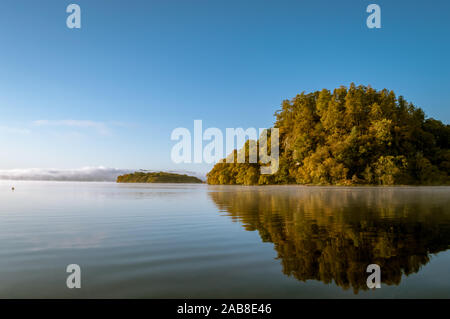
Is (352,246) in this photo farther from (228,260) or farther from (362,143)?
(362,143)

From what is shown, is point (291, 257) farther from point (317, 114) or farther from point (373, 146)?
point (317, 114)

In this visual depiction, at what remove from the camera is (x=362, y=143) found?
64.4 meters

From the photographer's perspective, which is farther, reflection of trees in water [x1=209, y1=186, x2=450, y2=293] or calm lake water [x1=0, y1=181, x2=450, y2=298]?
reflection of trees in water [x1=209, y1=186, x2=450, y2=293]

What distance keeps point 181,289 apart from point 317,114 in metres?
81.5

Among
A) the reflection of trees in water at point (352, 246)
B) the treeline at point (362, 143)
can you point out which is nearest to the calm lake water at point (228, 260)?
the reflection of trees in water at point (352, 246)

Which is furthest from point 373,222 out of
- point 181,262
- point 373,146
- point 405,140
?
point 405,140

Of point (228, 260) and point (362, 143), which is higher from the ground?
point (362, 143)

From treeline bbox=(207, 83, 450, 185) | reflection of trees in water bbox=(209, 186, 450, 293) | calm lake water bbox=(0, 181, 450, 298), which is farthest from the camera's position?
treeline bbox=(207, 83, 450, 185)

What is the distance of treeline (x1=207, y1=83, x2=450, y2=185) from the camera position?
63156mm

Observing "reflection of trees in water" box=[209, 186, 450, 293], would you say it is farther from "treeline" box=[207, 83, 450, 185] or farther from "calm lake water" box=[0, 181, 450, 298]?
"treeline" box=[207, 83, 450, 185]

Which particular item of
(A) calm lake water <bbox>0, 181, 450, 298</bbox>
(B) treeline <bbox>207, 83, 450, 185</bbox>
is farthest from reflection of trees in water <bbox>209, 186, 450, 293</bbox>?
(B) treeline <bbox>207, 83, 450, 185</bbox>

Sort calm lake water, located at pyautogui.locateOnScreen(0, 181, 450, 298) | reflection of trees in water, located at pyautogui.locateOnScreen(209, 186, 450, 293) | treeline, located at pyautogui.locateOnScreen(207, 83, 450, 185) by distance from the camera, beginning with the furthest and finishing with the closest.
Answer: treeline, located at pyautogui.locateOnScreen(207, 83, 450, 185)
reflection of trees in water, located at pyautogui.locateOnScreen(209, 186, 450, 293)
calm lake water, located at pyautogui.locateOnScreen(0, 181, 450, 298)

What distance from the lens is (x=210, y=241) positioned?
802 cm

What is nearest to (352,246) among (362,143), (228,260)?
(228,260)
